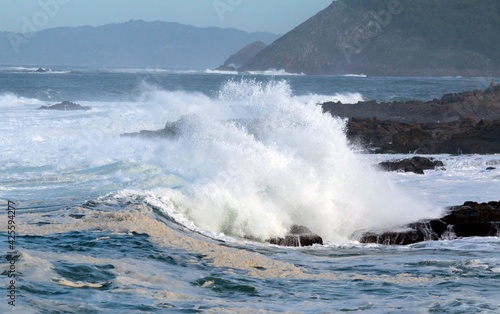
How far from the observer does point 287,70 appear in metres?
136

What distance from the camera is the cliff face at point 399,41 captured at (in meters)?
124

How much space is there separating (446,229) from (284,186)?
2.57 metres

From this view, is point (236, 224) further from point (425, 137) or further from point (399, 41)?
point (399, 41)

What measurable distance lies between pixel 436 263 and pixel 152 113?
25.4 metres

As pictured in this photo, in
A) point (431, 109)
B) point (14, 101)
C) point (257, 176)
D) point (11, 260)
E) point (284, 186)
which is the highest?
point (14, 101)

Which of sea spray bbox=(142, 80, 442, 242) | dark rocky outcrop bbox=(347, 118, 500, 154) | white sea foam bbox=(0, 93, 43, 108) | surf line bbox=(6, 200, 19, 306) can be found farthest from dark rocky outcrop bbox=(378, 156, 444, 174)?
white sea foam bbox=(0, 93, 43, 108)

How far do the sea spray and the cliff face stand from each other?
104007 millimetres

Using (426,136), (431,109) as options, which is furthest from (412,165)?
(431,109)

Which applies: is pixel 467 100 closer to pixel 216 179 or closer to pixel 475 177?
pixel 475 177

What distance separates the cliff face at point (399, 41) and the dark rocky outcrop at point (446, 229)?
349ft

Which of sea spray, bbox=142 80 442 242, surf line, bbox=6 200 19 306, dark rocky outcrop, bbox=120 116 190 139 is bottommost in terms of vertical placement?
surf line, bbox=6 200 19 306

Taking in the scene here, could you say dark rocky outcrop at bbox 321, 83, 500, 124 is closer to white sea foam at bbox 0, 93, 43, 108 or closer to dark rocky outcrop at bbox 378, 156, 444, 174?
dark rocky outcrop at bbox 378, 156, 444, 174

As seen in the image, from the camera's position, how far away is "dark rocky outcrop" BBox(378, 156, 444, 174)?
1978 cm

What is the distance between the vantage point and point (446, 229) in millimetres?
12734
